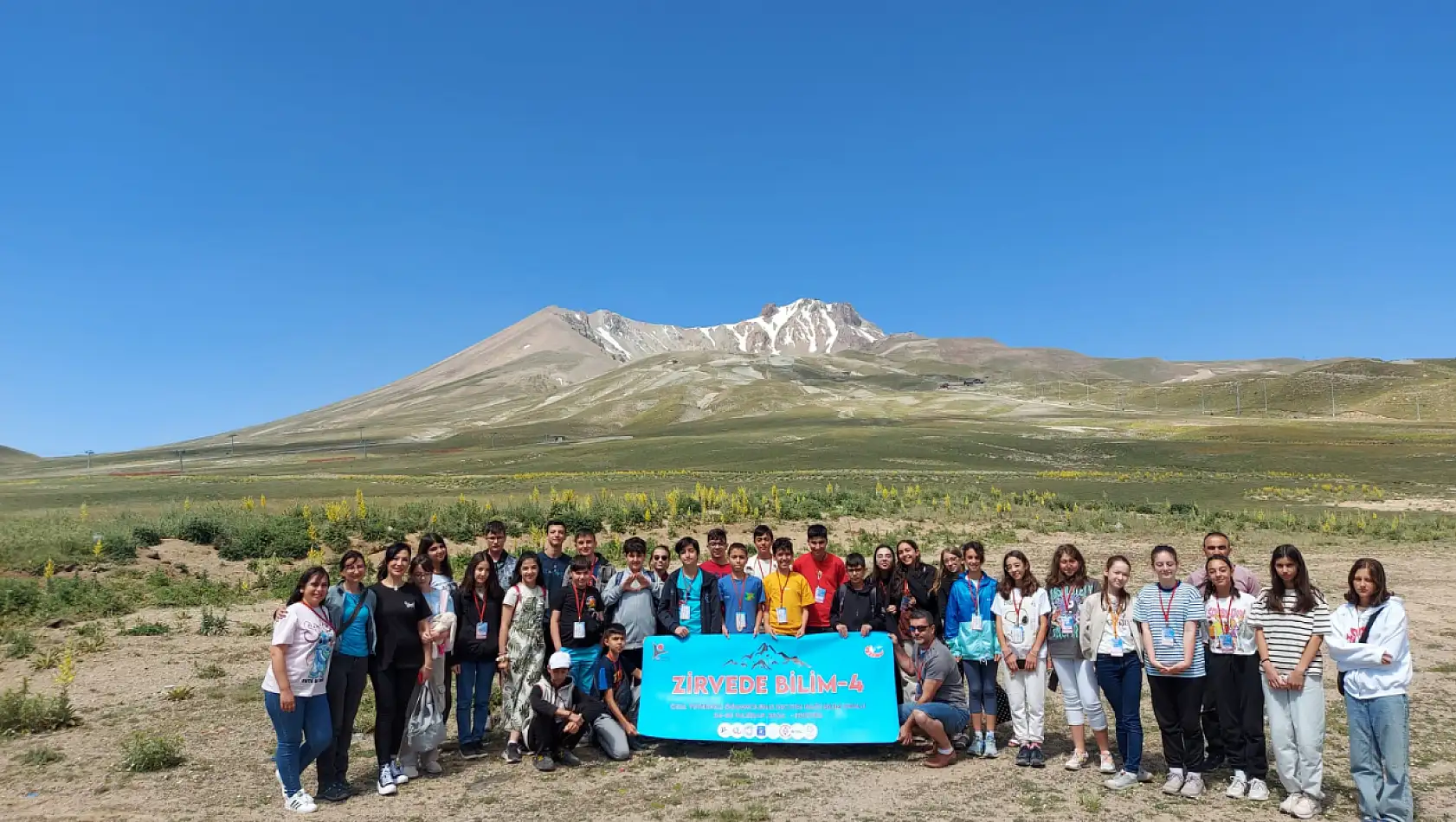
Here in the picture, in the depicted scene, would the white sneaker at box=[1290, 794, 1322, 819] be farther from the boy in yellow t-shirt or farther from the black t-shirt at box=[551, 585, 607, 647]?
the black t-shirt at box=[551, 585, 607, 647]

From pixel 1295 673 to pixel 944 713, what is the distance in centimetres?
281

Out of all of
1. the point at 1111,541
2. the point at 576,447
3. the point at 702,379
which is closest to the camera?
the point at 1111,541

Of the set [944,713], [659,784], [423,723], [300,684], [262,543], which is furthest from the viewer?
[262,543]

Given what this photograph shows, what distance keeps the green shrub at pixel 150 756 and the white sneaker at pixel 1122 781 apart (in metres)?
8.47

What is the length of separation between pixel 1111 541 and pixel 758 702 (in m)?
19.2

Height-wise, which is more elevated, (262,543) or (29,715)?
(262,543)

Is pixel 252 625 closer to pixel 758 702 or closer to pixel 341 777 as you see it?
pixel 341 777

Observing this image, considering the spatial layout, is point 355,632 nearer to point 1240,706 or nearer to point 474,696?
point 474,696

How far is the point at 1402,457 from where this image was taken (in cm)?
5306

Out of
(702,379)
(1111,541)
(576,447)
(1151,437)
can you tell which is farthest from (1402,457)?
(702,379)

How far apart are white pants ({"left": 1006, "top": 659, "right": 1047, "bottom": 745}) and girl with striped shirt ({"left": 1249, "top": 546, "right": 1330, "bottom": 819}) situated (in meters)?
1.74

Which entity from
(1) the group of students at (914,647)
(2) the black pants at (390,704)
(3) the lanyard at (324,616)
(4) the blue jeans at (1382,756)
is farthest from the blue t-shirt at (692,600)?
(4) the blue jeans at (1382,756)

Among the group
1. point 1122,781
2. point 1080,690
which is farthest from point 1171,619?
point 1122,781

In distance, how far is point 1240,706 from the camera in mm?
6461
